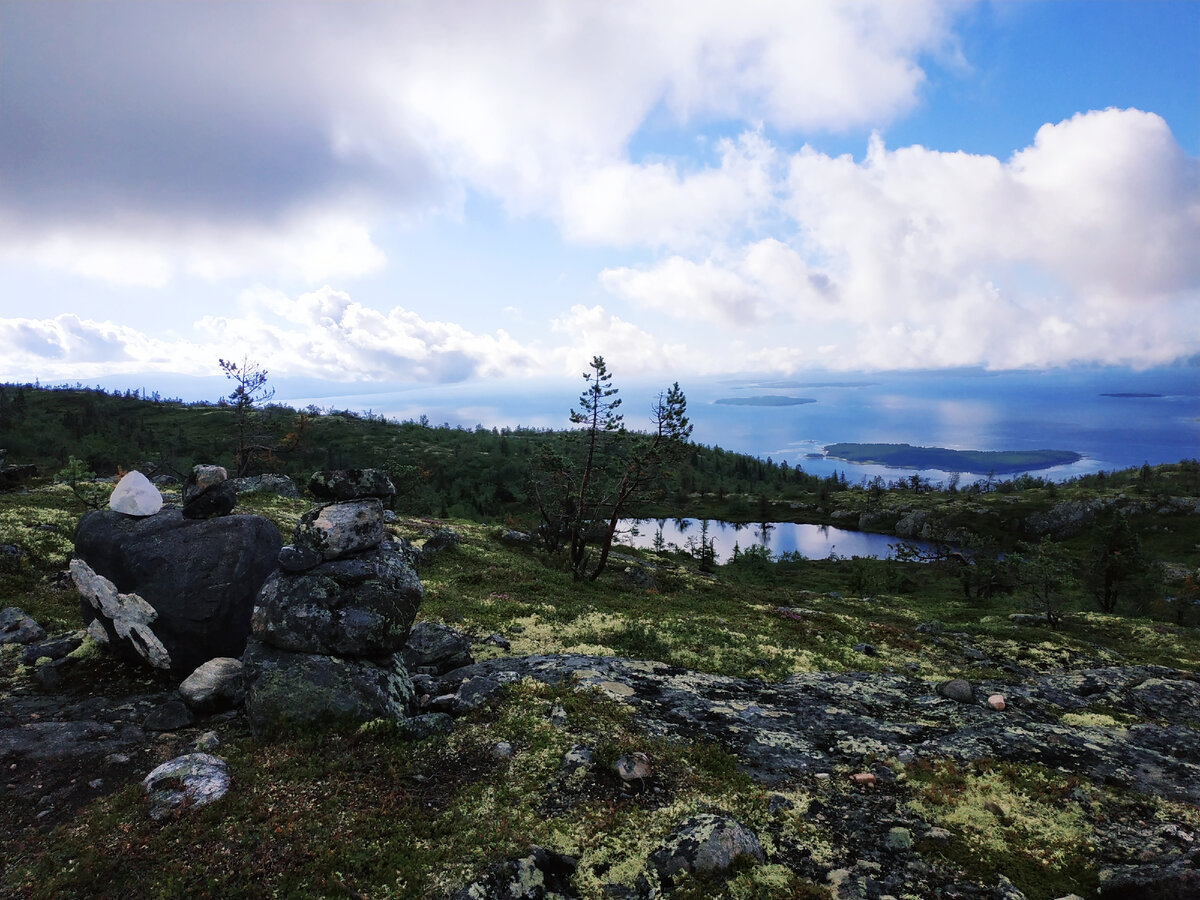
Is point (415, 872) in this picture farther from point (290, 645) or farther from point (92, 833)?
point (290, 645)

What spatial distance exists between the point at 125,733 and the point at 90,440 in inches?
7715

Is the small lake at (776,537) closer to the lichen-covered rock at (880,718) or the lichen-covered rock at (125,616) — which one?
the lichen-covered rock at (880,718)

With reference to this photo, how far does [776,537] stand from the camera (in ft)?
548

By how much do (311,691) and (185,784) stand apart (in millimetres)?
2306

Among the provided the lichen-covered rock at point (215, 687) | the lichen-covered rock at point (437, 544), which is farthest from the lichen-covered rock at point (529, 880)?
the lichen-covered rock at point (437, 544)

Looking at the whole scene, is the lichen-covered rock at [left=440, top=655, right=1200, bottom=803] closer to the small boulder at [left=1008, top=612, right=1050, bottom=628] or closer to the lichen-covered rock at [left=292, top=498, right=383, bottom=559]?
the lichen-covered rock at [left=292, top=498, right=383, bottom=559]

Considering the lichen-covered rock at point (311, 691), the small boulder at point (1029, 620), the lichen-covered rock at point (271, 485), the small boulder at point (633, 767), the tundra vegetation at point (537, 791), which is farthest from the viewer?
the lichen-covered rock at point (271, 485)

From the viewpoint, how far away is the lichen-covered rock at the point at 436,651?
1474cm

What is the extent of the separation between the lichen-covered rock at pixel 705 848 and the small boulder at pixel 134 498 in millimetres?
15624

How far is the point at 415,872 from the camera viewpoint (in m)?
6.94

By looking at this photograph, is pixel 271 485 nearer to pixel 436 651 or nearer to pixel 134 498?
pixel 134 498

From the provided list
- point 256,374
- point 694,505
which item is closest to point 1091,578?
point 256,374

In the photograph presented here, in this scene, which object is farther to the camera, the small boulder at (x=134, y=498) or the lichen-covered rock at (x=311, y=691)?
the small boulder at (x=134, y=498)

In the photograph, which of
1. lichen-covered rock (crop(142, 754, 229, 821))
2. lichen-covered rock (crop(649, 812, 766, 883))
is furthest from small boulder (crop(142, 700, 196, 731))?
lichen-covered rock (crop(649, 812, 766, 883))
